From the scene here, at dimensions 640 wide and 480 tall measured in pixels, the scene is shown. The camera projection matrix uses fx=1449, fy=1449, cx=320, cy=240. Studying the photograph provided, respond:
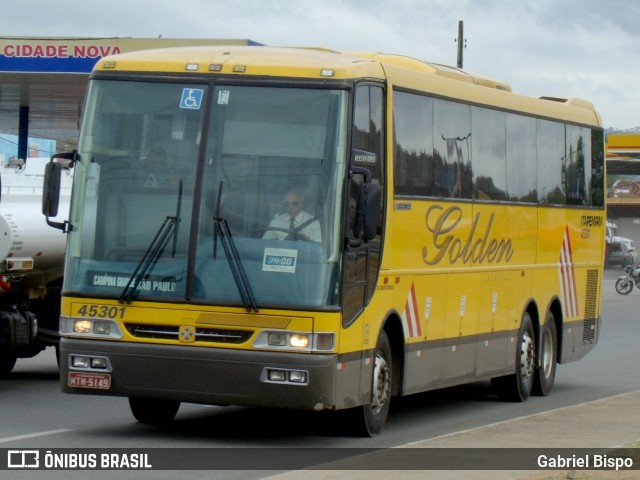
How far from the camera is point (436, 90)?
45.8ft

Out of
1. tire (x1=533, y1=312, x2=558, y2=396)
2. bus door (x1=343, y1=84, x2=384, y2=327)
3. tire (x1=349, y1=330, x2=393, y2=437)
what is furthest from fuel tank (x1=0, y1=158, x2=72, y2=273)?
tire (x1=533, y1=312, x2=558, y2=396)

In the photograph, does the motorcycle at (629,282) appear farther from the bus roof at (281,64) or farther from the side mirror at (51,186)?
the side mirror at (51,186)

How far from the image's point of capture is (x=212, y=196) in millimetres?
11609

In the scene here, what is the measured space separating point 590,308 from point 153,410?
7.96 metres

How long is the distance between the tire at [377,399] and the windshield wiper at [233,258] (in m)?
1.46

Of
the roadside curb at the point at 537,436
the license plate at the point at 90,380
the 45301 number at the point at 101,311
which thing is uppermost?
the 45301 number at the point at 101,311

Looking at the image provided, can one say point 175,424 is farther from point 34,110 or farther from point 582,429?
point 34,110

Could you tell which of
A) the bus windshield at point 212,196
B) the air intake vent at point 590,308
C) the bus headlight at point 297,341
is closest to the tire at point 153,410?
the bus windshield at point 212,196

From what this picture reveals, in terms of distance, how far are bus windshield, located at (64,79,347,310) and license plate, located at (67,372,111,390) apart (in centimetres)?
66

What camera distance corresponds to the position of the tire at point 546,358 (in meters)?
17.3

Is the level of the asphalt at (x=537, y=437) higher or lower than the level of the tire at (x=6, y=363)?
lower

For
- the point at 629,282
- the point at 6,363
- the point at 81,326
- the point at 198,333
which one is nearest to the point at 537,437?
the point at 198,333

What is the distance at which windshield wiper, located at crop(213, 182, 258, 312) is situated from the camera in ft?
37.3

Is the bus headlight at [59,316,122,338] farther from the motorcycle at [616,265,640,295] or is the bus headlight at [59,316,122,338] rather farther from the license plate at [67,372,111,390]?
the motorcycle at [616,265,640,295]
